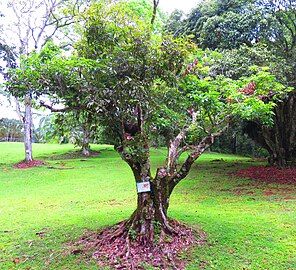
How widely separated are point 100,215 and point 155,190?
2.74 m

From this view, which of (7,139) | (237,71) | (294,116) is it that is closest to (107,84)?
(237,71)

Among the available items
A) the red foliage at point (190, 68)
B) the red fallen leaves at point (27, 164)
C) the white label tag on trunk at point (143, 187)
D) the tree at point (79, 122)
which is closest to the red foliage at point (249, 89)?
the red foliage at point (190, 68)

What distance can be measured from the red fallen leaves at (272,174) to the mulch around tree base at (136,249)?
720 cm

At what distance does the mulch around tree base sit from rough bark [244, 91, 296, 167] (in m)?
9.99

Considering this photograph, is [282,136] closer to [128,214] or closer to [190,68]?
[128,214]

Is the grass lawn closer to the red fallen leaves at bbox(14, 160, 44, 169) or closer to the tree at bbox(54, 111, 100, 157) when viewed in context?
the tree at bbox(54, 111, 100, 157)

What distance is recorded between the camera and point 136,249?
5535 mm

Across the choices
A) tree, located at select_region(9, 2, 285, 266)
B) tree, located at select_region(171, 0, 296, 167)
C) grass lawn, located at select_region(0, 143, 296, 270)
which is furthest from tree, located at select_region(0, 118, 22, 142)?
tree, located at select_region(9, 2, 285, 266)

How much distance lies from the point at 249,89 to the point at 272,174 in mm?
7550

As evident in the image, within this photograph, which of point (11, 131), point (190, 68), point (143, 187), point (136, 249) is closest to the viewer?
point (136, 249)

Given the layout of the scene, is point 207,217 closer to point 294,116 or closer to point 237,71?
point 237,71

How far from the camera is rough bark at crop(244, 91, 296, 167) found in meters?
14.9

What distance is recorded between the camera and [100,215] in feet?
26.7

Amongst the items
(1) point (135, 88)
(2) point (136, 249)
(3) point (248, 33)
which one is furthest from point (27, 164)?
(1) point (135, 88)
